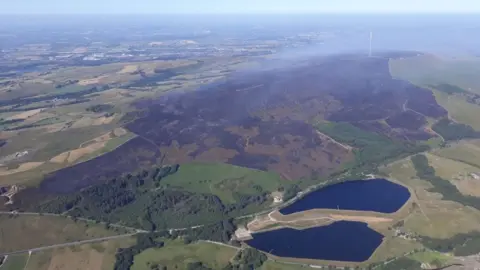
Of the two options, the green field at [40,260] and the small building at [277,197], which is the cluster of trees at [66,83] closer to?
the green field at [40,260]

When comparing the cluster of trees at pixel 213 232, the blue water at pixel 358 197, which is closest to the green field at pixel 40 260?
the cluster of trees at pixel 213 232

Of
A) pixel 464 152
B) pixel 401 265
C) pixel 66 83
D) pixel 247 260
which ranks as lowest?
pixel 401 265

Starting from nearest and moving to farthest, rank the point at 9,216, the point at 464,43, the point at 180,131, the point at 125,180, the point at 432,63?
the point at 9,216 < the point at 125,180 < the point at 180,131 < the point at 432,63 < the point at 464,43

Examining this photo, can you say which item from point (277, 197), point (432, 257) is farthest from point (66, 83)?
point (432, 257)

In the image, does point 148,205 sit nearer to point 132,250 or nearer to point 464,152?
point 132,250

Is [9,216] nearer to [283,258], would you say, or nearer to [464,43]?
[283,258]

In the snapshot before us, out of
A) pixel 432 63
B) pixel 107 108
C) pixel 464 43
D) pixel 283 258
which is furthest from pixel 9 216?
pixel 464 43
